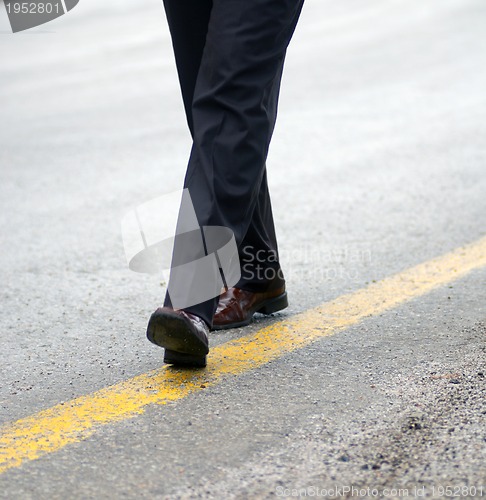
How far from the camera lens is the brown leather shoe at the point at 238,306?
278 cm

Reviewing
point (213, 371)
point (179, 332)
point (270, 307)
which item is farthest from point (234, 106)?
point (270, 307)

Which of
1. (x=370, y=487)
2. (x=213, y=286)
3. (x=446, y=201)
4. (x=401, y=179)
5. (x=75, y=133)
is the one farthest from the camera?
(x=75, y=133)

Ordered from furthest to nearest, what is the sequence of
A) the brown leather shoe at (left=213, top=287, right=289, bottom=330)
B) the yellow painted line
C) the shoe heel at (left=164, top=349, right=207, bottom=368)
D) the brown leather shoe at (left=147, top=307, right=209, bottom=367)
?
the brown leather shoe at (left=213, top=287, right=289, bottom=330) < the shoe heel at (left=164, top=349, right=207, bottom=368) < the brown leather shoe at (left=147, top=307, right=209, bottom=367) < the yellow painted line

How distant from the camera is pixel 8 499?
175 centimetres

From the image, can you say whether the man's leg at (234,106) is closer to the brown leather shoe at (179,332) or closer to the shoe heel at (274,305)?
the brown leather shoe at (179,332)

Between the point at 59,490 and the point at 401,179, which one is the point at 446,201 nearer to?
the point at 401,179

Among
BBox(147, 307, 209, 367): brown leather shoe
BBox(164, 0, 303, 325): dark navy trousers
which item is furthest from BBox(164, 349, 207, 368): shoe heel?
BBox(164, 0, 303, 325): dark navy trousers

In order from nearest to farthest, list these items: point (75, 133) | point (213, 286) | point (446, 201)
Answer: point (213, 286), point (446, 201), point (75, 133)

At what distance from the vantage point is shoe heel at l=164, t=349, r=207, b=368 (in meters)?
2.35

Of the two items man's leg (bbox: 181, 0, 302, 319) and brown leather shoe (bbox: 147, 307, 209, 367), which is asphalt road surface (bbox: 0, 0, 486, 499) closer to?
brown leather shoe (bbox: 147, 307, 209, 367)

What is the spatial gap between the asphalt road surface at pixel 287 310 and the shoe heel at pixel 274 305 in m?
0.03

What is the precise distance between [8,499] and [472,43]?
8.77 metres

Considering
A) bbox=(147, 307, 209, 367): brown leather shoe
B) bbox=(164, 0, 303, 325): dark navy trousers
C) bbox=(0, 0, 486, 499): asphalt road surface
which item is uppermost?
bbox=(164, 0, 303, 325): dark navy trousers

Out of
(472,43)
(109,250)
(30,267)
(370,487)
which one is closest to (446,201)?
(109,250)
